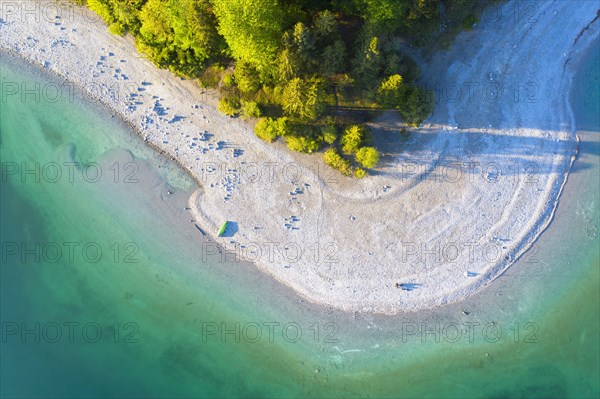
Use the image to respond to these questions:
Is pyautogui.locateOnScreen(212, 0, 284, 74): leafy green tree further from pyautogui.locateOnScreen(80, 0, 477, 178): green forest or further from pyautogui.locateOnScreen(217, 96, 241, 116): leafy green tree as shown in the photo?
pyautogui.locateOnScreen(217, 96, 241, 116): leafy green tree

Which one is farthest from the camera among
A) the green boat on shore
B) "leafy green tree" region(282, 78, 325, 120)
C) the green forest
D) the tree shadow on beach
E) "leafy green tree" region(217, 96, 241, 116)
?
the green boat on shore

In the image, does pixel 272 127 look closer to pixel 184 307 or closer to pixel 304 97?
pixel 304 97

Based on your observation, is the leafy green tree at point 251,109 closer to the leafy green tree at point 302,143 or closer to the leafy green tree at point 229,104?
the leafy green tree at point 229,104

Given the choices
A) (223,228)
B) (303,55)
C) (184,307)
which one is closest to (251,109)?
(303,55)

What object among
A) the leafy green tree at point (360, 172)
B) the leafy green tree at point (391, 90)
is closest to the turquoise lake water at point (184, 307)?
the leafy green tree at point (360, 172)

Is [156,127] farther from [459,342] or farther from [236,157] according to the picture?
[459,342]

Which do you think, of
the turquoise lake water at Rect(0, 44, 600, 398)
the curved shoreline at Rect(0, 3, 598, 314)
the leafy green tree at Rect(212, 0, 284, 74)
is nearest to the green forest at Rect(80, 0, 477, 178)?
the leafy green tree at Rect(212, 0, 284, 74)
